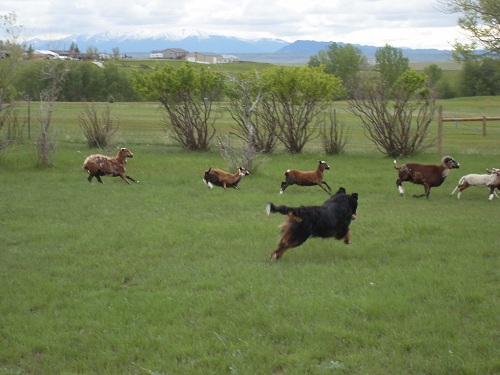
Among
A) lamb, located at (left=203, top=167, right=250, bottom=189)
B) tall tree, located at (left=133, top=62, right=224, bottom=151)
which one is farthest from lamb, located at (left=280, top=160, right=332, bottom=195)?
tall tree, located at (left=133, top=62, right=224, bottom=151)

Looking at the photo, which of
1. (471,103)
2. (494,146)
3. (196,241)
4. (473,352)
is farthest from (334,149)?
(471,103)

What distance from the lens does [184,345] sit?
23.9ft

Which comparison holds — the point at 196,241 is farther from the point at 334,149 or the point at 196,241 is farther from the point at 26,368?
the point at 334,149

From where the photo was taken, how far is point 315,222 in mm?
10930

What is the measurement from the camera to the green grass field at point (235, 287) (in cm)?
702

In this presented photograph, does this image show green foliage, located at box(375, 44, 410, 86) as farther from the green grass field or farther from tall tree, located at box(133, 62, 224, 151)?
the green grass field

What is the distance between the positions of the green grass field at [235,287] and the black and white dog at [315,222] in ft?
0.94

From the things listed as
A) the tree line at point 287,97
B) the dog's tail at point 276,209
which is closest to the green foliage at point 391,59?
the tree line at point 287,97

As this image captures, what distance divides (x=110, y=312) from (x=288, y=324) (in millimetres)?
A: 2158

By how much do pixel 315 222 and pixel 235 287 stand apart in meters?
2.19

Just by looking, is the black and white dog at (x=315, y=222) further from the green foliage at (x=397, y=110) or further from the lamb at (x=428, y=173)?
the green foliage at (x=397, y=110)

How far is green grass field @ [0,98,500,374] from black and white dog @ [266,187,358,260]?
0.94 ft

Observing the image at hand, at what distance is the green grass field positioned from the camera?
23.0 ft

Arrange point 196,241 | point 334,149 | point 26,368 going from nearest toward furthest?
point 26,368, point 196,241, point 334,149
